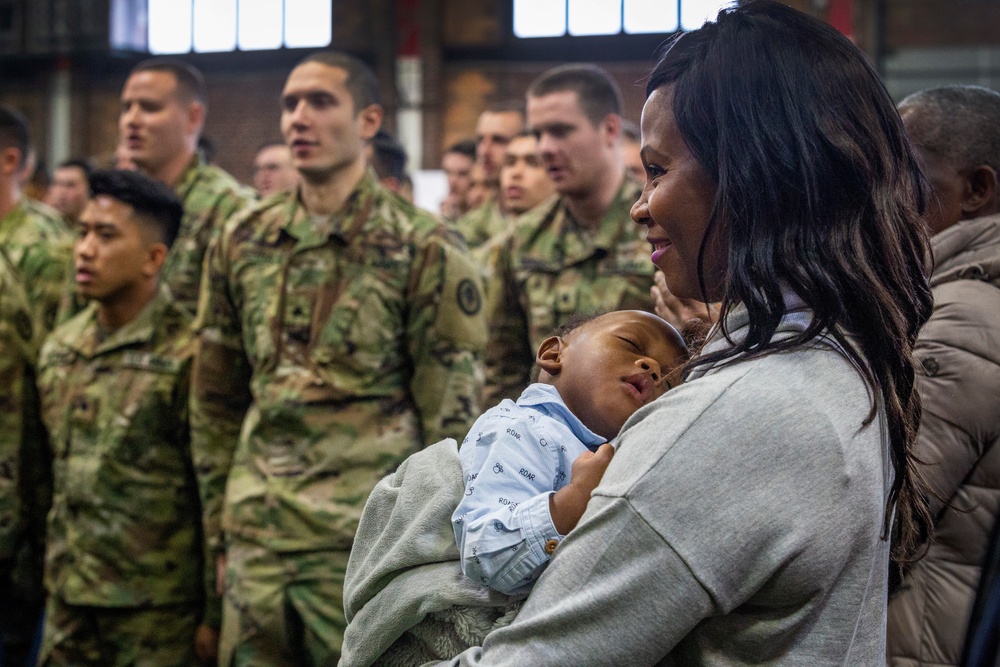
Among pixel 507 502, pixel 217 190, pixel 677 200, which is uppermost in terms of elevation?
pixel 217 190

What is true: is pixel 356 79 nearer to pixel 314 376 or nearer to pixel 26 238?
pixel 314 376

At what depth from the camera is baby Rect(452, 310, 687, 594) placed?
1.37 meters

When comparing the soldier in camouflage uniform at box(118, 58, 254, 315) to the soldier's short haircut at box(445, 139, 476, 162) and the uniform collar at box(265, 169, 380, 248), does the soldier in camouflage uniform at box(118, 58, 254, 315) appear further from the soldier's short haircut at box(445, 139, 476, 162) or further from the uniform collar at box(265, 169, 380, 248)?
the soldier's short haircut at box(445, 139, 476, 162)

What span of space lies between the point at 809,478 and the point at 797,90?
45 cm

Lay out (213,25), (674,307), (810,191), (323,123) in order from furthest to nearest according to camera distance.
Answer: (213,25)
(323,123)
(674,307)
(810,191)

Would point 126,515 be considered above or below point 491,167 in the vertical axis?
below

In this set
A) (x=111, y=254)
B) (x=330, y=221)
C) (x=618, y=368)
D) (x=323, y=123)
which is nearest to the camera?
(x=618, y=368)

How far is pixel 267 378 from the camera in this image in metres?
3.49

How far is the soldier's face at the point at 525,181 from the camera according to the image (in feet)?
19.6

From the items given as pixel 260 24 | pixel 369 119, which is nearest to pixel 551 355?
pixel 369 119

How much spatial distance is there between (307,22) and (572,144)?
35.8 feet

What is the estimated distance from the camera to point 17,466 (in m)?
4.56

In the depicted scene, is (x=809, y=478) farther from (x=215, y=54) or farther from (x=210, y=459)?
(x=215, y=54)

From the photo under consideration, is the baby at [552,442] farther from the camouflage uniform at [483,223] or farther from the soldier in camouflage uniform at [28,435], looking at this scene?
the camouflage uniform at [483,223]
